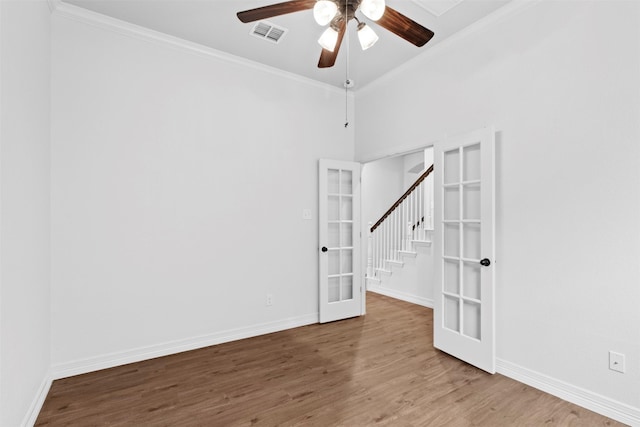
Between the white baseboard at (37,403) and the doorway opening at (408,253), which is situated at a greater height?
the doorway opening at (408,253)

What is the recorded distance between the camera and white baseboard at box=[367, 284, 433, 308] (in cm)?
475

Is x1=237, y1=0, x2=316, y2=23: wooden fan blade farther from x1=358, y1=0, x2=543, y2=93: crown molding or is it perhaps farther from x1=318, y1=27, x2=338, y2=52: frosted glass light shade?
x1=358, y1=0, x2=543, y2=93: crown molding

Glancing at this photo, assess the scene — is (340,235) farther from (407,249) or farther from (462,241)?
(462,241)

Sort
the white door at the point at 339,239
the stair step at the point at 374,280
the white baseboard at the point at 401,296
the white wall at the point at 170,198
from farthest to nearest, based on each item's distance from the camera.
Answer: the stair step at the point at 374,280 < the white baseboard at the point at 401,296 < the white door at the point at 339,239 < the white wall at the point at 170,198

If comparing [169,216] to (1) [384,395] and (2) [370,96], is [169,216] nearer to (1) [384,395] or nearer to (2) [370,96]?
(1) [384,395]

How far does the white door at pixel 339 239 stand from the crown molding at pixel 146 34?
136 cm

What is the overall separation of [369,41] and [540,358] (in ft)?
8.85

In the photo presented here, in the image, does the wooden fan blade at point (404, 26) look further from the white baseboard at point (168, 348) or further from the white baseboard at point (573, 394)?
the white baseboard at point (168, 348)

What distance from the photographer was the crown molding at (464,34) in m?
2.59

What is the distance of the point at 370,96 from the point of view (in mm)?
4207

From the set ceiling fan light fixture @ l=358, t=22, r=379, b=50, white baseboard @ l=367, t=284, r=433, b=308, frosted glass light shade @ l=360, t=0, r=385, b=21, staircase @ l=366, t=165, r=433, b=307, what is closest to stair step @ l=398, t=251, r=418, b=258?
staircase @ l=366, t=165, r=433, b=307

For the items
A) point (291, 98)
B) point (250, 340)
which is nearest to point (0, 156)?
point (250, 340)

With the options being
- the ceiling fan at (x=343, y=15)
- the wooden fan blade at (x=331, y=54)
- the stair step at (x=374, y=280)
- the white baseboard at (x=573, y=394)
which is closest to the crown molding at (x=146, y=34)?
the wooden fan blade at (x=331, y=54)

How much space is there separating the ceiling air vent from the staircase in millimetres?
3005
